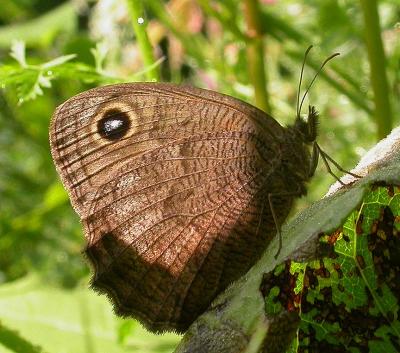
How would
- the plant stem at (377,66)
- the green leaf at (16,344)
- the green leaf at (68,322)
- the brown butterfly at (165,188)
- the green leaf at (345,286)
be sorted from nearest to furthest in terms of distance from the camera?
1. the green leaf at (345,286)
2. the brown butterfly at (165,188)
3. the green leaf at (16,344)
4. the plant stem at (377,66)
5. the green leaf at (68,322)

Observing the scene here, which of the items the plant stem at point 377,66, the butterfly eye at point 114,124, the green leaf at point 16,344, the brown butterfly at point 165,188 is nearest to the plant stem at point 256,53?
the plant stem at point 377,66

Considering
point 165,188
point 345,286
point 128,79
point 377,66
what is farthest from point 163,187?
point 377,66

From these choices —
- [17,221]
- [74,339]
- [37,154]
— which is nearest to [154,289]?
[74,339]

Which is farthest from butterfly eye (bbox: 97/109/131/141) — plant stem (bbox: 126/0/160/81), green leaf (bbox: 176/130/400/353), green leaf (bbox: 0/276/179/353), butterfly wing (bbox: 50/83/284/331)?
green leaf (bbox: 0/276/179/353)

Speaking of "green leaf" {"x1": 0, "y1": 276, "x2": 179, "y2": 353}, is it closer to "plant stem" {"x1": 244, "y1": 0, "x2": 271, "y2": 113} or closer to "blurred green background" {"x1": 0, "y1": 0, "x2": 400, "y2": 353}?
"blurred green background" {"x1": 0, "y1": 0, "x2": 400, "y2": 353}

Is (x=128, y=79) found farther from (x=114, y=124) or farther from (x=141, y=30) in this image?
(x=114, y=124)

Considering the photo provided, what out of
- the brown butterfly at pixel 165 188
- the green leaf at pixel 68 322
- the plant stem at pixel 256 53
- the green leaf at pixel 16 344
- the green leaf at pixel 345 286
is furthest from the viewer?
the green leaf at pixel 68 322

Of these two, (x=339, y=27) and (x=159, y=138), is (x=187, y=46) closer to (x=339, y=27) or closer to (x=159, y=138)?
(x=339, y=27)

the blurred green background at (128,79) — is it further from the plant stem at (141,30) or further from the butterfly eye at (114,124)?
the butterfly eye at (114,124)

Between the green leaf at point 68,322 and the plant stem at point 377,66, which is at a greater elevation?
the plant stem at point 377,66
